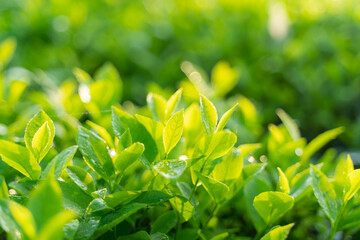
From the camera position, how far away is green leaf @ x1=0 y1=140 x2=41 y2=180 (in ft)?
3.49

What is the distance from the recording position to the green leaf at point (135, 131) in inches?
48.1

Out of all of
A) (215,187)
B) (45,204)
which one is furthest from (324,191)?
(45,204)

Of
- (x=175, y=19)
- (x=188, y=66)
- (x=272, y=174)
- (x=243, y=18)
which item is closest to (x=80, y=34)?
(x=175, y=19)

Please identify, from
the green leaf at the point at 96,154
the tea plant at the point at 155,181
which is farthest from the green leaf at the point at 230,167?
the green leaf at the point at 96,154

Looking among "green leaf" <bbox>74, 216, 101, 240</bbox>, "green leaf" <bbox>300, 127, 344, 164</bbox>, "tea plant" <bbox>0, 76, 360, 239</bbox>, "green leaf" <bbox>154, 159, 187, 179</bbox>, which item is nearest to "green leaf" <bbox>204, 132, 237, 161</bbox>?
"tea plant" <bbox>0, 76, 360, 239</bbox>

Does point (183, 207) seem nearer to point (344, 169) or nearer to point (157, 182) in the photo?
point (157, 182)

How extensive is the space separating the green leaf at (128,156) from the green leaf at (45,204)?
311mm

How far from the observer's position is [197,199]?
135cm

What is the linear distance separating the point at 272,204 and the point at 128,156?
44 cm

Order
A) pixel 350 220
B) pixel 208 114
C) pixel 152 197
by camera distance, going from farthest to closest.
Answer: pixel 350 220, pixel 208 114, pixel 152 197

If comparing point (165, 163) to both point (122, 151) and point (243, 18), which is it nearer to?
point (122, 151)

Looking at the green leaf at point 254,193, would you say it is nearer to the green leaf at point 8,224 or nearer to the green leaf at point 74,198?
the green leaf at point 74,198

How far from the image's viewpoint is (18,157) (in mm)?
1075

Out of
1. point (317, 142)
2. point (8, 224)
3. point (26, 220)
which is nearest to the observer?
point (26, 220)
